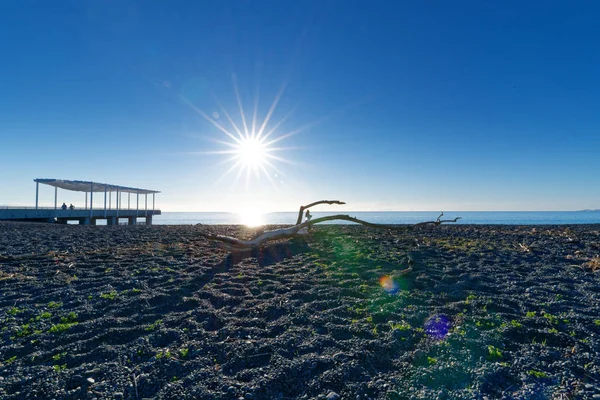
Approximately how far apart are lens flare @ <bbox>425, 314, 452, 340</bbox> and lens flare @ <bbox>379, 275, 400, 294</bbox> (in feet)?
3.56

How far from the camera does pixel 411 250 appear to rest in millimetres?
8773

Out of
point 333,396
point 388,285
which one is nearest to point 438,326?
point 388,285

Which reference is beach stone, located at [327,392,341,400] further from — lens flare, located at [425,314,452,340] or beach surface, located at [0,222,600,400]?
lens flare, located at [425,314,452,340]

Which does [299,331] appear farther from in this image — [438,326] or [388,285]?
[388,285]

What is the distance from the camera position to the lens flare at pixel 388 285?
5109 mm

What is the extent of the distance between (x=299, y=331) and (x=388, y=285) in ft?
7.93

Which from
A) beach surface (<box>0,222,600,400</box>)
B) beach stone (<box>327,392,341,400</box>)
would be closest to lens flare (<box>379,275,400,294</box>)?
beach surface (<box>0,222,600,400</box>)

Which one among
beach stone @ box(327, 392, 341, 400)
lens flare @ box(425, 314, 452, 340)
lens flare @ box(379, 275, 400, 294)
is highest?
lens flare @ box(379, 275, 400, 294)

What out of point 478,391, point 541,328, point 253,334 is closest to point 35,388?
point 253,334

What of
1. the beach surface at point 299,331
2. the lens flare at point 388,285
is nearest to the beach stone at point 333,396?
the beach surface at point 299,331

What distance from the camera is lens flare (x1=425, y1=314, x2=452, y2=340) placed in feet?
11.5

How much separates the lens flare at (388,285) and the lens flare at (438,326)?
109cm

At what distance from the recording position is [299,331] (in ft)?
11.7

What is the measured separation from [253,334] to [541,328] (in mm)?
3438
